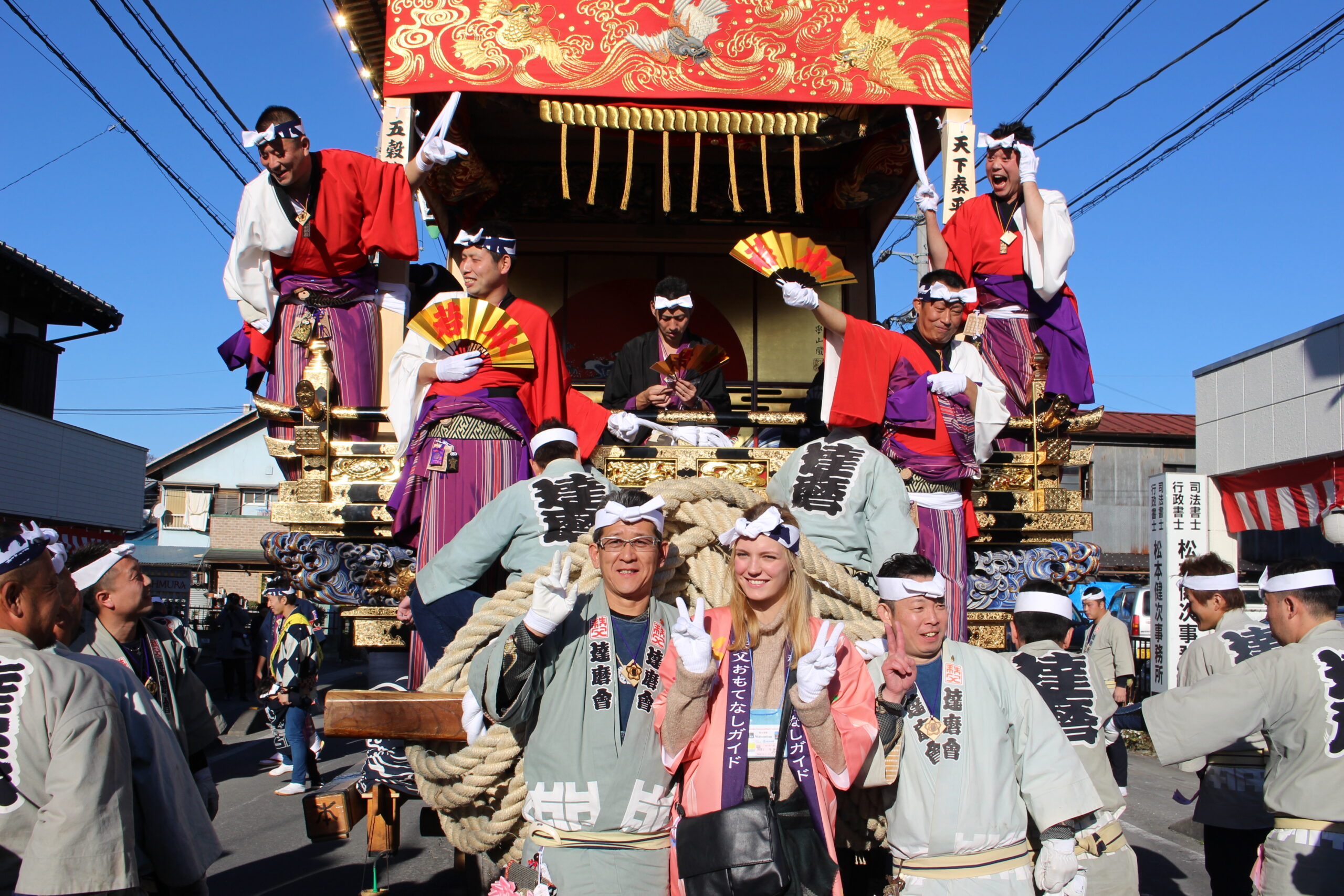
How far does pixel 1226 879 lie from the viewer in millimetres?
3922

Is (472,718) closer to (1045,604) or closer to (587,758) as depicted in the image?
(587,758)

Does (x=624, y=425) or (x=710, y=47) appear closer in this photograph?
(x=624, y=425)

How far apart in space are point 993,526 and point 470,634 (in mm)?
2663

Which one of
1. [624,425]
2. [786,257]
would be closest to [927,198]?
[786,257]

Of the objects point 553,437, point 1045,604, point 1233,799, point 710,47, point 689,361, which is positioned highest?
point 710,47

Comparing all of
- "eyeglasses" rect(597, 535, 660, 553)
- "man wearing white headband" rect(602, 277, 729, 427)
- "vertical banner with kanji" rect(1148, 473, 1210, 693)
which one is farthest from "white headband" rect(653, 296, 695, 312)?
"vertical banner with kanji" rect(1148, 473, 1210, 693)

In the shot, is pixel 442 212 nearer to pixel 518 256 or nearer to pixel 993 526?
pixel 518 256

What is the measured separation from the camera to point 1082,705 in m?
3.47

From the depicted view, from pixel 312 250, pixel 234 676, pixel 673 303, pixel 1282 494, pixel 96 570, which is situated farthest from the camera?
pixel 234 676

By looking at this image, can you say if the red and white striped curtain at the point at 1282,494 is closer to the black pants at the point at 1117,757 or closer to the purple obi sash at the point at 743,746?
the black pants at the point at 1117,757

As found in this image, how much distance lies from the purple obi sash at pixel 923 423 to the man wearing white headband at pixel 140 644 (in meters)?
2.89

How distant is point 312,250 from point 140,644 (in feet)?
7.27

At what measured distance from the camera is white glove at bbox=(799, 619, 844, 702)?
2432mm

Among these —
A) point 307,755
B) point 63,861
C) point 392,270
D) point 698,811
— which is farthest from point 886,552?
point 307,755
